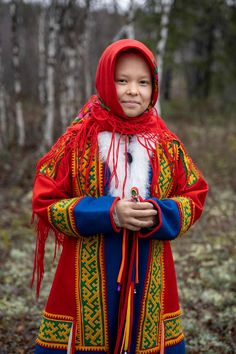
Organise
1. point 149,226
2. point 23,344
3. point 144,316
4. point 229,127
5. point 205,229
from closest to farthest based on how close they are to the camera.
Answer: point 149,226, point 144,316, point 23,344, point 205,229, point 229,127

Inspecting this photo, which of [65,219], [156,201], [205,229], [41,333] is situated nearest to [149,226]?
[156,201]

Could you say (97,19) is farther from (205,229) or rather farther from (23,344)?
(23,344)

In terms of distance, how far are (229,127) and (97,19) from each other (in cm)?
797

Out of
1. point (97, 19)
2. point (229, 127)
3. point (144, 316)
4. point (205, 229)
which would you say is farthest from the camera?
point (97, 19)

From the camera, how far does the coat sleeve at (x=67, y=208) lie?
82.7 inches

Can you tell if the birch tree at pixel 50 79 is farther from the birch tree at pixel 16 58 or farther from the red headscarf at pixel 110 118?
the red headscarf at pixel 110 118

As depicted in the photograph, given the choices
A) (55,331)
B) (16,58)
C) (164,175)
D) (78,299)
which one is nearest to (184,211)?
(164,175)

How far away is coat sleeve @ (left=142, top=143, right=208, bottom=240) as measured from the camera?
2.15 meters

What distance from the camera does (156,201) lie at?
2.15 metres

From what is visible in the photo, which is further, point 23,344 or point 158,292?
point 23,344

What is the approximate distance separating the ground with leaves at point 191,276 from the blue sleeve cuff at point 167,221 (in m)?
1.83

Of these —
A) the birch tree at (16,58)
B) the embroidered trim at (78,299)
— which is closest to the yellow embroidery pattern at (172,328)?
the embroidered trim at (78,299)

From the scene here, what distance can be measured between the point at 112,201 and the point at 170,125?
13.9 m

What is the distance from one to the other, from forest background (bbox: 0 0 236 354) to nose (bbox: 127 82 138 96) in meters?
2.32
